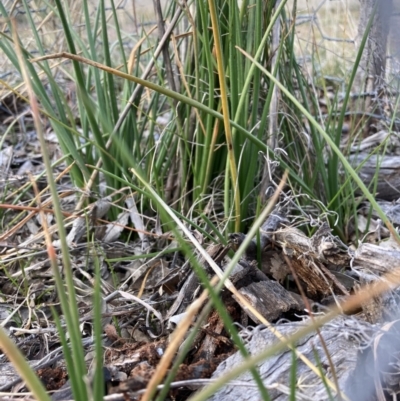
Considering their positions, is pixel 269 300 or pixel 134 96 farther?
pixel 134 96

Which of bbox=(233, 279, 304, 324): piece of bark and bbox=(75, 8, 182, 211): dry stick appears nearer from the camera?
bbox=(233, 279, 304, 324): piece of bark

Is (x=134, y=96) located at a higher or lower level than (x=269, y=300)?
higher

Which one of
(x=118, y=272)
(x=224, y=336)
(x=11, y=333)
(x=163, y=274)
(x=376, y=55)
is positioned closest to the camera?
(x=224, y=336)

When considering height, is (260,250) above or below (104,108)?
below

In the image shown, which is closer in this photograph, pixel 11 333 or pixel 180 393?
pixel 180 393

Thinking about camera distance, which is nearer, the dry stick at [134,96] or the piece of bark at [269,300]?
the piece of bark at [269,300]

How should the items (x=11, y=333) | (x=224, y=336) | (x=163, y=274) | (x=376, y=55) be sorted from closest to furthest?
(x=224, y=336)
(x=11, y=333)
(x=163, y=274)
(x=376, y=55)

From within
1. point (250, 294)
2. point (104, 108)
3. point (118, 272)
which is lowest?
point (118, 272)

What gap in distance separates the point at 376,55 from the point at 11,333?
121 centimetres

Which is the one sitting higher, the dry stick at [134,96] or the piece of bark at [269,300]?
the dry stick at [134,96]

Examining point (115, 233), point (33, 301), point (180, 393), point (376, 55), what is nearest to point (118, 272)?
point (115, 233)

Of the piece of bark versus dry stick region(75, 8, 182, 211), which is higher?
dry stick region(75, 8, 182, 211)

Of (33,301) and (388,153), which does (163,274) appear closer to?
(33,301)

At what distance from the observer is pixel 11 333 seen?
100cm
